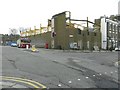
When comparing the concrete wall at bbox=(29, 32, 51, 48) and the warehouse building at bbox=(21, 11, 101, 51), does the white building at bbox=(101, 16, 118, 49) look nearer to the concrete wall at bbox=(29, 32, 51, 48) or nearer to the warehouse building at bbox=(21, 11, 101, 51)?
the warehouse building at bbox=(21, 11, 101, 51)

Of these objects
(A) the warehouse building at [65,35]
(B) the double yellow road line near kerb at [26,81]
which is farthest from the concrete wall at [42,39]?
(B) the double yellow road line near kerb at [26,81]

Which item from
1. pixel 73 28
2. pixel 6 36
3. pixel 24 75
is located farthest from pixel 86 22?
pixel 6 36

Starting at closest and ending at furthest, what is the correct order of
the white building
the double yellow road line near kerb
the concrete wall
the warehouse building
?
the double yellow road line near kerb → the warehouse building → the concrete wall → the white building

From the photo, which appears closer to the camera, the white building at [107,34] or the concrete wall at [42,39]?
the concrete wall at [42,39]

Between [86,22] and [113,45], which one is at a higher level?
[86,22]

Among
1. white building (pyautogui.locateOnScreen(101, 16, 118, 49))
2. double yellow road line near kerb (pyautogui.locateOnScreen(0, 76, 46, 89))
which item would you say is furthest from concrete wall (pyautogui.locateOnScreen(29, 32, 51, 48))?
double yellow road line near kerb (pyautogui.locateOnScreen(0, 76, 46, 89))

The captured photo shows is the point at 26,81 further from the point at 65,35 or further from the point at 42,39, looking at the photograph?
the point at 42,39

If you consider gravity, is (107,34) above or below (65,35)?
above

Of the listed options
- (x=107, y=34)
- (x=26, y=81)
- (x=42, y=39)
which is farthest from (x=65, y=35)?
(x=26, y=81)

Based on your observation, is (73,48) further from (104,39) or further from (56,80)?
(56,80)

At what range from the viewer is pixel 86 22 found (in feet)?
222

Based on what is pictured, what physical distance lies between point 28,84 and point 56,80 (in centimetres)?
187

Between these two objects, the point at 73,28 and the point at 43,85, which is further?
the point at 73,28

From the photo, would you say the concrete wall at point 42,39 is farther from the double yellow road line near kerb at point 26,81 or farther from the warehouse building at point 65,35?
the double yellow road line near kerb at point 26,81
